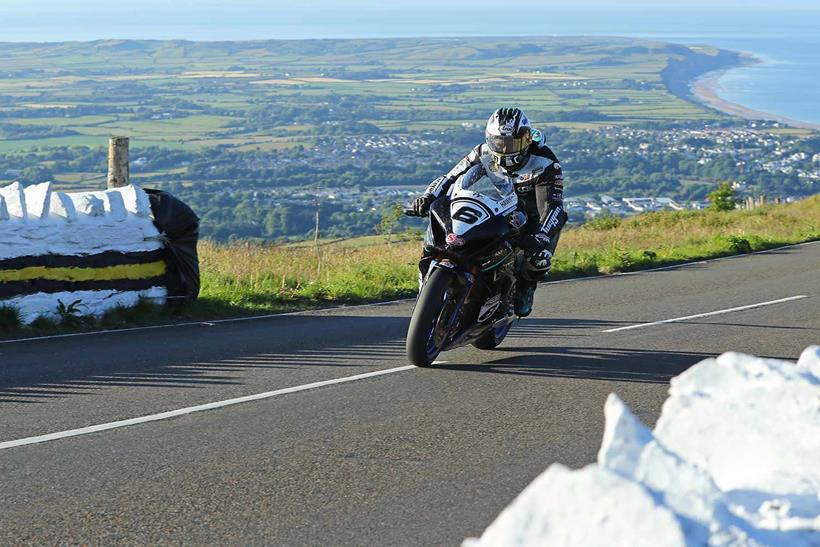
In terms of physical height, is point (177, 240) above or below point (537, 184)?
below

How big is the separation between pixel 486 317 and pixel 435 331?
0.61m

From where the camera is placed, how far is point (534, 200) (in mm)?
10383

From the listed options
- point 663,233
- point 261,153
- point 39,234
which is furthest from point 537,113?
point 39,234

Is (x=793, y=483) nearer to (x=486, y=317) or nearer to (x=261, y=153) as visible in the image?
(x=486, y=317)

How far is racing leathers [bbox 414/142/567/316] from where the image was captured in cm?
990

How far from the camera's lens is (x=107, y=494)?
5.98 m

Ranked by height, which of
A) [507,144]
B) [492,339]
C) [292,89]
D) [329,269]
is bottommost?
[292,89]

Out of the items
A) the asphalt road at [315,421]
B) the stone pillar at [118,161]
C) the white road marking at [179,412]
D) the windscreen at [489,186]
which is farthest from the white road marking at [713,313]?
the stone pillar at [118,161]

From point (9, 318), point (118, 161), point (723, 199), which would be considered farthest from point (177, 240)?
point (723, 199)

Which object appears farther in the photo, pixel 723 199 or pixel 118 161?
pixel 723 199

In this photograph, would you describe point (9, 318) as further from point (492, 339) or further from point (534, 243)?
point (534, 243)

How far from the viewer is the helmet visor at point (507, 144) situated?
10.1 meters

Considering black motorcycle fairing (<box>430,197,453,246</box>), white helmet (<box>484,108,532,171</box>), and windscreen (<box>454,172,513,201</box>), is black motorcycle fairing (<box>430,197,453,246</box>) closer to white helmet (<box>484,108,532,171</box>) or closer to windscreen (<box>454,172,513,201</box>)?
windscreen (<box>454,172,513,201</box>)

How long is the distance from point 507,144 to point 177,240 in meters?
4.17
